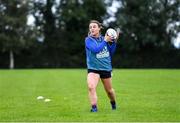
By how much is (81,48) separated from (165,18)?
11.1 m

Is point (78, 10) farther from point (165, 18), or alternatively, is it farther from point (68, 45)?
point (165, 18)

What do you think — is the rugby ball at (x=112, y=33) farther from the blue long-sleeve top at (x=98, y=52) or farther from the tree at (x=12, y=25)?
the tree at (x=12, y=25)

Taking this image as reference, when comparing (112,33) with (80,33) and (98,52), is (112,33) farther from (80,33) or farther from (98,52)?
(80,33)

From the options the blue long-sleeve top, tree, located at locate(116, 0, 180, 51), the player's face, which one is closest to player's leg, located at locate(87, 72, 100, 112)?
the blue long-sleeve top

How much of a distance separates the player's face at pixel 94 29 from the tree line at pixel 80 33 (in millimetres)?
51825

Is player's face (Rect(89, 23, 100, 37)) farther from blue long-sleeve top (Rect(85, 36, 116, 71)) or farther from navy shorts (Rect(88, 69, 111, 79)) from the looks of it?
navy shorts (Rect(88, 69, 111, 79))

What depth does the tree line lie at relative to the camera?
65.2 m

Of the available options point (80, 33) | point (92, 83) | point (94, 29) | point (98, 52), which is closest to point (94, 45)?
point (98, 52)

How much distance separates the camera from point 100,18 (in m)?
69.2

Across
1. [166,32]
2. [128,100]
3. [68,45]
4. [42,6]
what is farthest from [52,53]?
[128,100]

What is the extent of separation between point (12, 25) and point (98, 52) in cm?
5283

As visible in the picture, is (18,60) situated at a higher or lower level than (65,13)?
lower

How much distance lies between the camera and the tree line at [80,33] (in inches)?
2569

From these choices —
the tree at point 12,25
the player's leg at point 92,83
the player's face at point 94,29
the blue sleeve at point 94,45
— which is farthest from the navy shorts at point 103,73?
the tree at point 12,25
